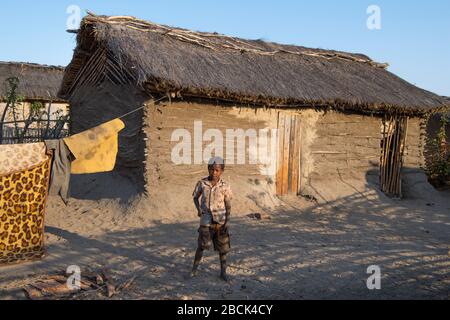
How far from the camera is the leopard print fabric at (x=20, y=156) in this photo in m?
A: 5.02

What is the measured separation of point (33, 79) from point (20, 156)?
15335mm

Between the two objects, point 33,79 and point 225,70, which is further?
point 33,79

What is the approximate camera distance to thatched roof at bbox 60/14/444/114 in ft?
25.9

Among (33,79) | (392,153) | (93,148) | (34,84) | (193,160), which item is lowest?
(193,160)

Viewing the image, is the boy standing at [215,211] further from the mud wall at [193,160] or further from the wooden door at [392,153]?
the wooden door at [392,153]

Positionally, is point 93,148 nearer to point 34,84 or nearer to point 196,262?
point 196,262

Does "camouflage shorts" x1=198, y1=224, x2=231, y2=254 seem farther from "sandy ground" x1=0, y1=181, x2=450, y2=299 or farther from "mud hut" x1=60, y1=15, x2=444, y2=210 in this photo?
"mud hut" x1=60, y1=15, x2=444, y2=210

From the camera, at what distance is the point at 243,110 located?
28.9 feet

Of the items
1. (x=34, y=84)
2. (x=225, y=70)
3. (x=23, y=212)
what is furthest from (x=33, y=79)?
(x=23, y=212)

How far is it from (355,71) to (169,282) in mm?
8817

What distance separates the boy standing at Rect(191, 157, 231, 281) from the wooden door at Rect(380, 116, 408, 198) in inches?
279

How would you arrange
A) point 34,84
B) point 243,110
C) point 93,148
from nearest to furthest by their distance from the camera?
point 93,148 < point 243,110 < point 34,84

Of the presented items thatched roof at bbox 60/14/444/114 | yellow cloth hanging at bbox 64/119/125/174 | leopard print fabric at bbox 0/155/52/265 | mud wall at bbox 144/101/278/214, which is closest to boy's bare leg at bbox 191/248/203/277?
yellow cloth hanging at bbox 64/119/125/174
